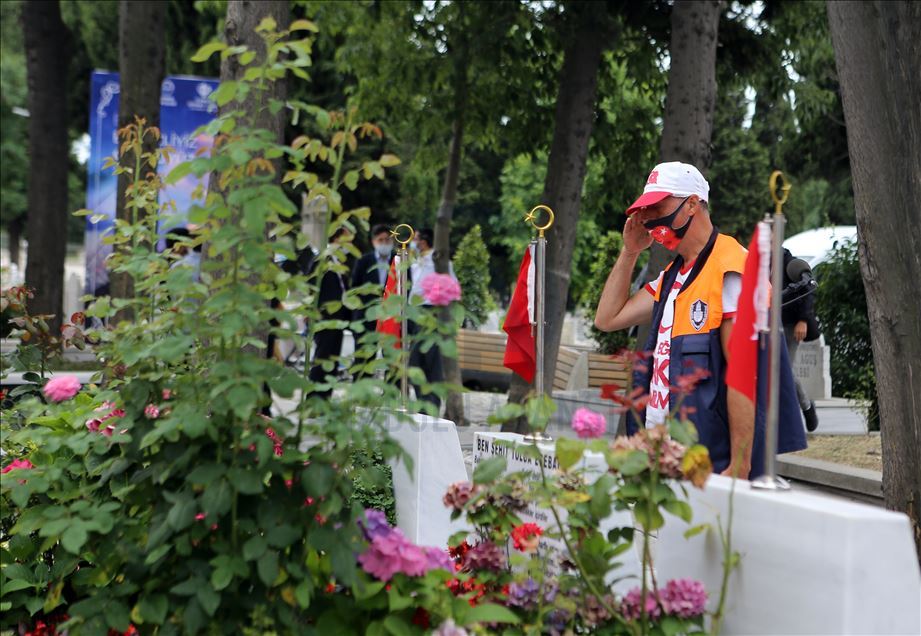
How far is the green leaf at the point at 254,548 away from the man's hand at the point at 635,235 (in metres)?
2.07

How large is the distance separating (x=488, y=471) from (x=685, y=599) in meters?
0.62

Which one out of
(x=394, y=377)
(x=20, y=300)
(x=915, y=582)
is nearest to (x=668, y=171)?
(x=394, y=377)

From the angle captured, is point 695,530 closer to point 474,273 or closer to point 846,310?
point 846,310

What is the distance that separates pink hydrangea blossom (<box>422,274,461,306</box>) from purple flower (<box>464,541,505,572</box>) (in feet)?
2.45

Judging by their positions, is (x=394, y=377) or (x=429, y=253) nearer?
(x=394, y=377)

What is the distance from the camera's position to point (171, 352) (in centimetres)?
336

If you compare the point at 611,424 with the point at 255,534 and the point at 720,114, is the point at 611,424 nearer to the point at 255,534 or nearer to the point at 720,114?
the point at 255,534

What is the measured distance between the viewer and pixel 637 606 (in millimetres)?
3465

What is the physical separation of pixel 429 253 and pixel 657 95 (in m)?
3.02

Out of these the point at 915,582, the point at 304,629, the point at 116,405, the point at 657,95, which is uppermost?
the point at 657,95

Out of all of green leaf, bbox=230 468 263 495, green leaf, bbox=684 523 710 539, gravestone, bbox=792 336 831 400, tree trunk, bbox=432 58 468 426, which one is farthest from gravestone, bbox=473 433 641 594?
gravestone, bbox=792 336 831 400

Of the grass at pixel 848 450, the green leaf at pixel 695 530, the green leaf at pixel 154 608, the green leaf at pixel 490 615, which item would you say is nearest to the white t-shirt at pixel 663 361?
the green leaf at pixel 695 530

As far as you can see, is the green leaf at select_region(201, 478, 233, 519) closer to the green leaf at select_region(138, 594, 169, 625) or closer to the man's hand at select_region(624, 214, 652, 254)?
the green leaf at select_region(138, 594, 169, 625)

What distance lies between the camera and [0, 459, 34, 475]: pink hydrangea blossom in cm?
398
